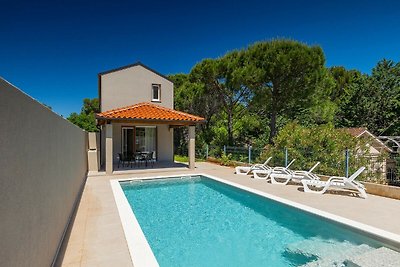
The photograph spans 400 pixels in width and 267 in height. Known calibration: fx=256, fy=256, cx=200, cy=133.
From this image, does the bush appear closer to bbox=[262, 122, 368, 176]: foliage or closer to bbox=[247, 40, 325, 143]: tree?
bbox=[262, 122, 368, 176]: foliage

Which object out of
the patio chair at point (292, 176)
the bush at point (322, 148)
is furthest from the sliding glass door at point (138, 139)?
the patio chair at point (292, 176)

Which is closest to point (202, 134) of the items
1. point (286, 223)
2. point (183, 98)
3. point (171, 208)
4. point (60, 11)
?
point (183, 98)

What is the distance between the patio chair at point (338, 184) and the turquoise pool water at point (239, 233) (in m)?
2.61

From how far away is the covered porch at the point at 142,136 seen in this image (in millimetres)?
17297

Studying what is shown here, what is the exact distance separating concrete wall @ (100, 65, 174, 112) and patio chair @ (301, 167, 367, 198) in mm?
15692

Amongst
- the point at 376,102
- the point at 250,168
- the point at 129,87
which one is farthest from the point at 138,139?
the point at 376,102

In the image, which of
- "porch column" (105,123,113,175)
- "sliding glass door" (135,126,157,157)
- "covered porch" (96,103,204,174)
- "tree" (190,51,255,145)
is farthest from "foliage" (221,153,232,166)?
"porch column" (105,123,113,175)

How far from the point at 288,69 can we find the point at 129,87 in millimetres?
14296

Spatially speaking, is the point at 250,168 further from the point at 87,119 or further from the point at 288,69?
the point at 87,119

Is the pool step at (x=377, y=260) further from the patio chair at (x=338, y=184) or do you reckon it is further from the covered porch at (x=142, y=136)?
the covered porch at (x=142, y=136)

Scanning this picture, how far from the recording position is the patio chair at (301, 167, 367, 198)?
10617 mm

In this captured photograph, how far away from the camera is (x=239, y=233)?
788cm

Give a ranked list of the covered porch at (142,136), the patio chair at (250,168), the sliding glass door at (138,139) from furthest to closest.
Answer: the sliding glass door at (138,139), the covered porch at (142,136), the patio chair at (250,168)

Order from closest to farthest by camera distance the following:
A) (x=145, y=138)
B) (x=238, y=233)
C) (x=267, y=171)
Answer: (x=238, y=233), (x=267, y=171), (x=145, y=138)
